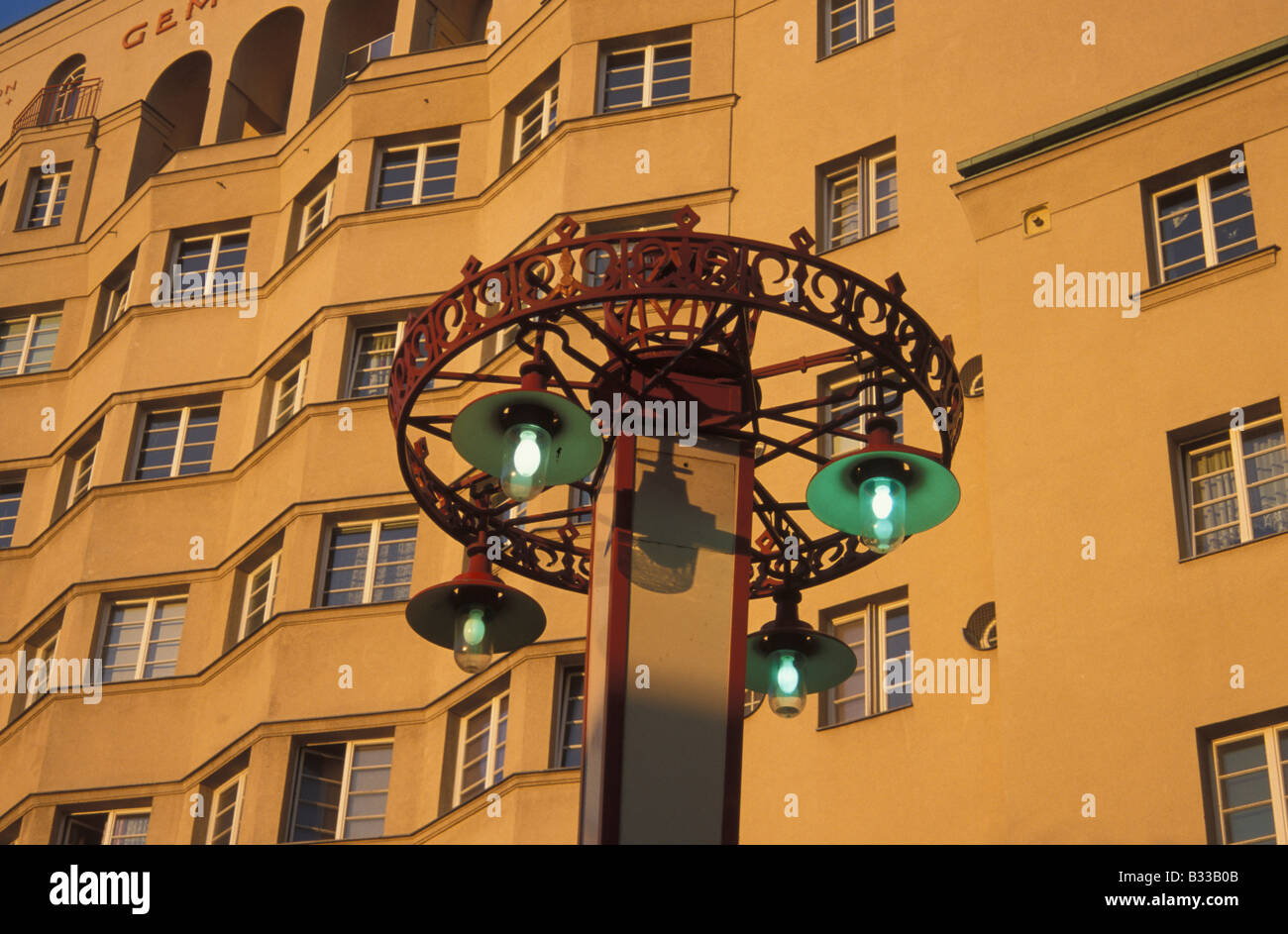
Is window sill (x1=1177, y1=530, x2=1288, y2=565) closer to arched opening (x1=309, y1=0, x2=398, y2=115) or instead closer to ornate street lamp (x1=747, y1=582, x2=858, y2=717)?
ornate street lamp (x1=747, y1=582, x2=858, y2=717)

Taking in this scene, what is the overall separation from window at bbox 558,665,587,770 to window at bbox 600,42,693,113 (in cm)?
880

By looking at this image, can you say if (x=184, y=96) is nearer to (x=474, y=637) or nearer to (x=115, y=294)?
(x=115, y=294)

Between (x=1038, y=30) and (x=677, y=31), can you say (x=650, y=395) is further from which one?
(x=677, y=31)

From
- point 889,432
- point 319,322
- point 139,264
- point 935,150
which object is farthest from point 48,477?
point 889,432

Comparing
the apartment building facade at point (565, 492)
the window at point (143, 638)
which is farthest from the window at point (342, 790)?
the window at point (143, 638)

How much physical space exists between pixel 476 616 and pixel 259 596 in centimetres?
1412

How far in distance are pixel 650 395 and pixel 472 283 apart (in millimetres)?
1476

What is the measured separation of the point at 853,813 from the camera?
20.0 meters

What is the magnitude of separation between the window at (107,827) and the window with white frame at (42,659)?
2366 millimetres

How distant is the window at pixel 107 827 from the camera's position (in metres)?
26.0

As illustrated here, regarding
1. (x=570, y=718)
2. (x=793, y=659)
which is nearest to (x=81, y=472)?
(x=570, y=718)

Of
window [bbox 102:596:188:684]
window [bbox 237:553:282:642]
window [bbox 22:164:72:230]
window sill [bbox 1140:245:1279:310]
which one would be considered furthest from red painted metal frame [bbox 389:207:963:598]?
window [bbox 22:164:72:230]

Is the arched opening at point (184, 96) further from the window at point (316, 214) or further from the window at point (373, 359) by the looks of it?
the window at point (373, 359)

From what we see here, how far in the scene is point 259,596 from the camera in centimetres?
2709
